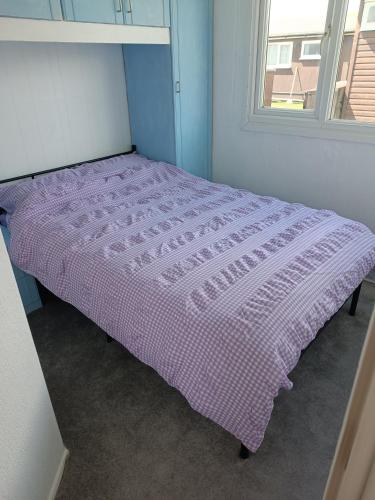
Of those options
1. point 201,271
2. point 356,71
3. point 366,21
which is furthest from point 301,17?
point 201,271

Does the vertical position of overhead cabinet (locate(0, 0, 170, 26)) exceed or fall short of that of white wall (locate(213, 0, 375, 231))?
it exceeds it

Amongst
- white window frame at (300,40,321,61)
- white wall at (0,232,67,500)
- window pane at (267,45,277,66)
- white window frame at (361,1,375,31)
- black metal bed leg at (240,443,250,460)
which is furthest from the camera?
window pane at (267,45,277,66)

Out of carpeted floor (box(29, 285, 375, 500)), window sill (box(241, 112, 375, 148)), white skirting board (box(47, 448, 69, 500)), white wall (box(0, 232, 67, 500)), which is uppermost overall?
window sill (box(241, 112, 375, 148))

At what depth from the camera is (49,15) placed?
188 cm

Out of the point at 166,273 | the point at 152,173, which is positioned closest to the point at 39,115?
the point at 152,173

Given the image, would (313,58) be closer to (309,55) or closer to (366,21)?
(309,55)

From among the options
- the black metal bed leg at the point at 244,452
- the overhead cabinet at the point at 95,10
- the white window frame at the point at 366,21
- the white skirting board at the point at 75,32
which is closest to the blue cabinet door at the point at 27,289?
the white skirting board at the point at 75,32

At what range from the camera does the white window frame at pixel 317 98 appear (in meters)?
2.39

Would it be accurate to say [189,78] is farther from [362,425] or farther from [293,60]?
[362,425]

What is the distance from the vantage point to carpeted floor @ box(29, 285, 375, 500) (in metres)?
1.43


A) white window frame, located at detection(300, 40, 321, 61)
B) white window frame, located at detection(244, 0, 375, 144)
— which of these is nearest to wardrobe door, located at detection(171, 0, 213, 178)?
white window frame, located at detection(244, 0, 375, 144)

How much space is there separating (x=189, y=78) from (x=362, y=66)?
123cm

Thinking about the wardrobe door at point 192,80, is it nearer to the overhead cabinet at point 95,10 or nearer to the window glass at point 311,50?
the overhead cabinet at point 95,10

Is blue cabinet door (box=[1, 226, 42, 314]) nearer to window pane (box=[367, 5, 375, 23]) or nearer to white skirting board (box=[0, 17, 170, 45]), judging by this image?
white skirting board (box=[0, 17, 170, 45])
